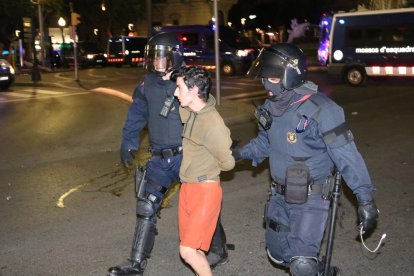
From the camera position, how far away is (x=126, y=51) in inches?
1459

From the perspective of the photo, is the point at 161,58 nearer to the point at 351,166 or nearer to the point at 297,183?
the point at 297,183

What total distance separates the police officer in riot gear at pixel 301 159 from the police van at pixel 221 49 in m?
21.3

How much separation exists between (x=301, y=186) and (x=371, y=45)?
54.0 feet

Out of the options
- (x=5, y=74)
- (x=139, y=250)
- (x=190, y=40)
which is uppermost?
(x=190, y=40)

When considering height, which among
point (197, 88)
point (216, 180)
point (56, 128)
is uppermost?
point (197, 88)

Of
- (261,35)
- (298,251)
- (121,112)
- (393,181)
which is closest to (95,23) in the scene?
(261,35)

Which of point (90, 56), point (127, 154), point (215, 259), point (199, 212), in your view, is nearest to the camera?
point (199, 212)

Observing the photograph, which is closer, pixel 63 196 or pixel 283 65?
pixel 283 65

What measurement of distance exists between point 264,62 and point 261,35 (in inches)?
2420

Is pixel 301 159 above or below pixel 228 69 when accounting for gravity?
above

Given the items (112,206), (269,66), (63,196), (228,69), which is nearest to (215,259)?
(269,66)

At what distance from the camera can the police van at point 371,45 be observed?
1806 cm

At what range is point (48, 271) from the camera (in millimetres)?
4488

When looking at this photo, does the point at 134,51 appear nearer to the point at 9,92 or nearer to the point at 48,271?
the point at 9,92
